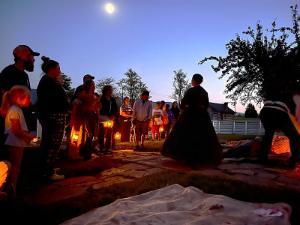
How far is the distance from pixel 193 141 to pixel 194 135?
14 cm

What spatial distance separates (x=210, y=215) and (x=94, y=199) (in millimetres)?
1739

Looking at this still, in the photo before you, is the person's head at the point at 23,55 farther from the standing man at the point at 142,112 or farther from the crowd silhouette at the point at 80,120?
the standing man at the point at 142,112

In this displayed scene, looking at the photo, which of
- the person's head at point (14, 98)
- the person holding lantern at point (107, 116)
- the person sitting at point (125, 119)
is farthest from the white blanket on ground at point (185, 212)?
the person sitting at point (125, 119)

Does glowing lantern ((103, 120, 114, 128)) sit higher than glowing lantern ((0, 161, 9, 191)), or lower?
higher

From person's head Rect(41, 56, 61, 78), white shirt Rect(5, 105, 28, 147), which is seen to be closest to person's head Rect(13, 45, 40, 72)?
person's head Rect(41, 56, 61, 78)

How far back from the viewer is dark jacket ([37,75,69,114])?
529 centimetres

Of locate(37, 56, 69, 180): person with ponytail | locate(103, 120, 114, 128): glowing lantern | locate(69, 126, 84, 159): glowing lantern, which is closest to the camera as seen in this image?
locate(37, 56, 69, 180): person with ponytail

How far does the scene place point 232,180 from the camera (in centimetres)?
534

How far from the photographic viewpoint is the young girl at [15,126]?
13.8 feet

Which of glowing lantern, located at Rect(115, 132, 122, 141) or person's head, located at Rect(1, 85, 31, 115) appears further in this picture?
glowing lantern, located at Rect(115, 132, 122, 141)

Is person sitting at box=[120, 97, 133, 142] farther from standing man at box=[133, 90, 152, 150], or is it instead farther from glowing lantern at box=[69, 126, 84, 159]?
glowing lantern at box=[69, 126, 84, 159]

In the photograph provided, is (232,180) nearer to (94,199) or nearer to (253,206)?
(253,206)

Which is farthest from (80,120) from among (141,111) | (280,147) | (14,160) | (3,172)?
(280,147)

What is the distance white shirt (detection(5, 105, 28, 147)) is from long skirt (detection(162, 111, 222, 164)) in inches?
139
